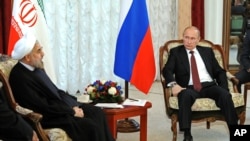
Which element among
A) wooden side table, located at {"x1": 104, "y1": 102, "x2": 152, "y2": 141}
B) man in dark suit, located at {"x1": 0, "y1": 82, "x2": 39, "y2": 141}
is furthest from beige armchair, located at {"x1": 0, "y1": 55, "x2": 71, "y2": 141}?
wooden side table, located at {"x1": 104, "y1": 102, "x2": 152, "y2": 141}

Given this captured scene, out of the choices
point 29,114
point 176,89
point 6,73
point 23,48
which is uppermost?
point 23,48

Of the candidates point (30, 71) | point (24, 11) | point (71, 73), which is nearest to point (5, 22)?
point (24, 11)

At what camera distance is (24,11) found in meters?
4.68

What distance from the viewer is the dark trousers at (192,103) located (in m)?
4.27

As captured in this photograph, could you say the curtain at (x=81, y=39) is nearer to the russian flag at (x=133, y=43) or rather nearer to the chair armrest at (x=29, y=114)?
the russian flag at (x=133, y=43)

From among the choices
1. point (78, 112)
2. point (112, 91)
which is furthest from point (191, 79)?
point (78, 112)

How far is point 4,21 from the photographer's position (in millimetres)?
5609

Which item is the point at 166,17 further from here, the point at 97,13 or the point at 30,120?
the point at 30,120

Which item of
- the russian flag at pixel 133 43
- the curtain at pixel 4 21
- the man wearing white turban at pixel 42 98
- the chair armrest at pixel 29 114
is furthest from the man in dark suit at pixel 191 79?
the curtain at pixel 4 21

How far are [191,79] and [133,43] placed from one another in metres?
0.67

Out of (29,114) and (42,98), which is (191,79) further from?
(29,114)

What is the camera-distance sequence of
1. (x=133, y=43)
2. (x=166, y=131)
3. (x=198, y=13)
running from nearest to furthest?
(x=133, y=43)
(x=166, y=131)
(x=198, y=13)

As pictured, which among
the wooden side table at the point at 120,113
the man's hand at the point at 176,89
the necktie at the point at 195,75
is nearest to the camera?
the wooden side table at the point at 120,113

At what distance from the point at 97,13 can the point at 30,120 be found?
3.63 meters
